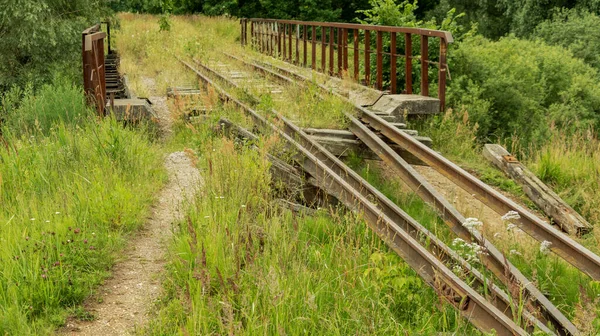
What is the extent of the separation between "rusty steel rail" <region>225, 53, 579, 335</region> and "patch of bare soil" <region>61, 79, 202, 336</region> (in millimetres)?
2261

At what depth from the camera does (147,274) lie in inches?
224

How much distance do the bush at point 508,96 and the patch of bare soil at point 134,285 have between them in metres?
6.31

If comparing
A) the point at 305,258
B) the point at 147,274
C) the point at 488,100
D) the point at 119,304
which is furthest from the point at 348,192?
the point at 488,100

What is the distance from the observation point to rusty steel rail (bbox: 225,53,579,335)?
4.64m

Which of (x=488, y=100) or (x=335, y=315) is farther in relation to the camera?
(x=488, y=100)

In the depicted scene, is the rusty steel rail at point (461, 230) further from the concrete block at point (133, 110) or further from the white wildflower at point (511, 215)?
the concrete block at point (133, 110)

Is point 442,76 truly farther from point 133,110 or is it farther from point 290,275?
point 290,275

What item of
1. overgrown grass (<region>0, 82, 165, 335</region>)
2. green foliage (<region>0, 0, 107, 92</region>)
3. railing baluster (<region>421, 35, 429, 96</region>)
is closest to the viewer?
overgrown grass (<region>0, 82, 165, 335</region>)

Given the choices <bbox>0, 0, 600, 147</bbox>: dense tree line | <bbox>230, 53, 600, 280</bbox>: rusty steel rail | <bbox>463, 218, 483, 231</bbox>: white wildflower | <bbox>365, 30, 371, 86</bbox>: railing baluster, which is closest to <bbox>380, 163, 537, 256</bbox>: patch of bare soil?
<bbox>230, 53, 600, 280</bbox>: rusty steel rail

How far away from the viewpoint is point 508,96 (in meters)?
13.5

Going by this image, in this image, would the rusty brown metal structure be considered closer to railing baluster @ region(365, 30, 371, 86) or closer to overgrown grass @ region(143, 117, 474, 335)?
overgrown grass @ region(143, 117, 474, 335)

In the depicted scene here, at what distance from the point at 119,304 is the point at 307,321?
1.41 m

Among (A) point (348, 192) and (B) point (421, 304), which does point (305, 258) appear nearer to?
(B) point (421, 304)

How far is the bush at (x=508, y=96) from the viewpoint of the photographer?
42.2ft
